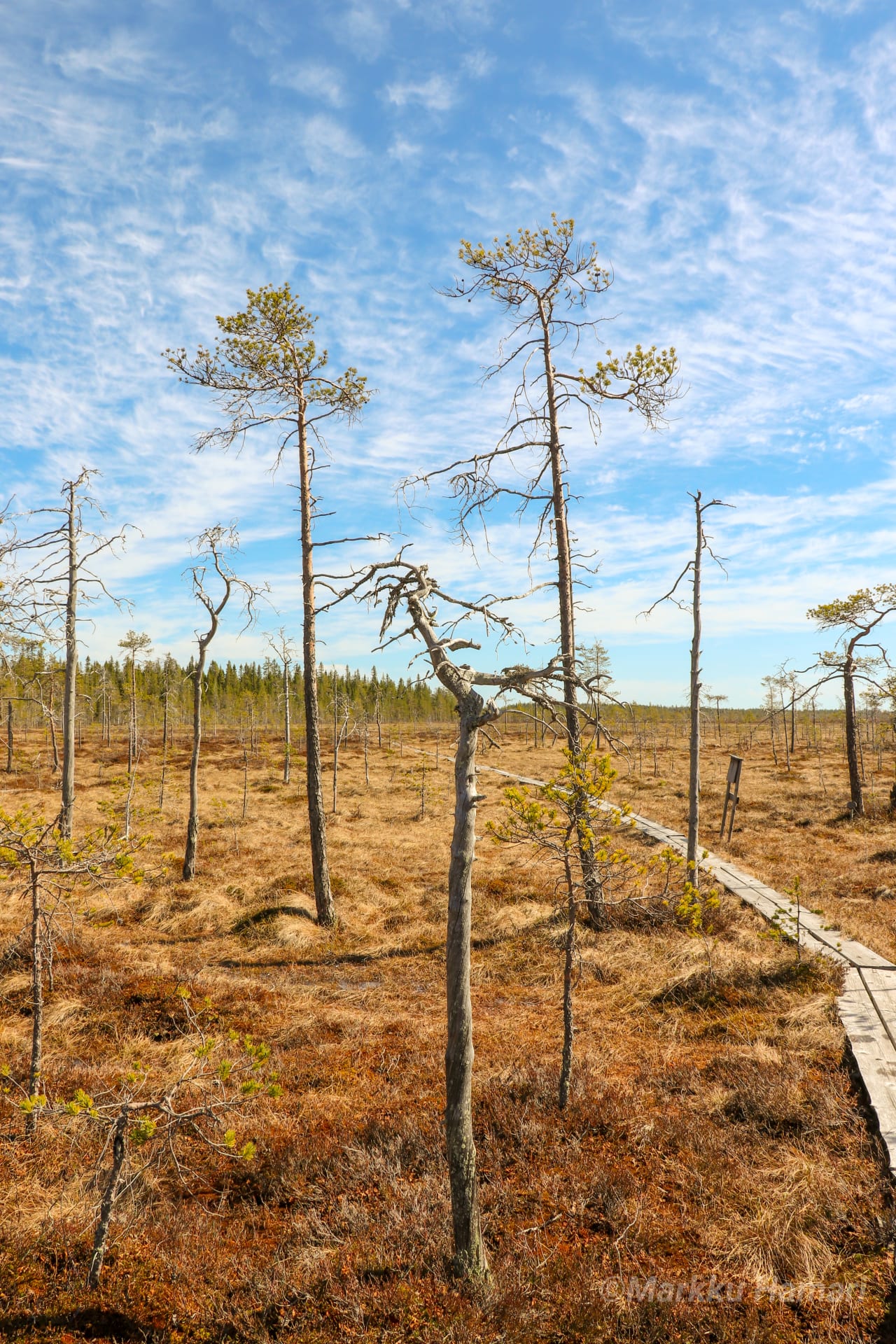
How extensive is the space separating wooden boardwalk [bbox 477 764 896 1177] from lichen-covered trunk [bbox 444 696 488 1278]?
1.04ft

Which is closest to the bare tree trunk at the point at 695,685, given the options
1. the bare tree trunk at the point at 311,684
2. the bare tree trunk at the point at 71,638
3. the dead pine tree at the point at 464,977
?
the bare tree trunk at the point at 311,684

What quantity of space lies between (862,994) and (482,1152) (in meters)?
5.78

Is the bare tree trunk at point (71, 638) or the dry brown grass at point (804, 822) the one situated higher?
the bare tree trunk at point (71, 638)

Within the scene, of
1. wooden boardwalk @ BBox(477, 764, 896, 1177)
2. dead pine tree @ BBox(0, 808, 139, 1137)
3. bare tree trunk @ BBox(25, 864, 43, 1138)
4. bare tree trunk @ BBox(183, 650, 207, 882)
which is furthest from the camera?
bare tree trunk @ BBox(183, 650, 207, 882)

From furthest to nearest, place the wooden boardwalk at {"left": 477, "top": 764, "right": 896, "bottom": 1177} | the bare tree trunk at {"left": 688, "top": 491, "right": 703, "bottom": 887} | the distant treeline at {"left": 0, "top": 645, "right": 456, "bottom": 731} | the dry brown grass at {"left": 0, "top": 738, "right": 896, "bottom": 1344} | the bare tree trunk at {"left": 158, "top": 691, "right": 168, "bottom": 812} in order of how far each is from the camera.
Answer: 1. the distant treeline at {"left": 0, "top": 645, "right": 456, "bottom": 731}
2. the bare tree trunk at {"left": 158, "top": 691, "right": 168, "bottom": 812}
3. the bare tree trunk at {"left": 688, "top": 491, "right": 703, "bottom": 887}
4. the wooden boardwalk at {"left": 477, "top": 764, "right": 896, "bottom": 1177}
5. the dry brown grass at {"left": 0, "top": 738, "right": 896, "bottom": 1344}

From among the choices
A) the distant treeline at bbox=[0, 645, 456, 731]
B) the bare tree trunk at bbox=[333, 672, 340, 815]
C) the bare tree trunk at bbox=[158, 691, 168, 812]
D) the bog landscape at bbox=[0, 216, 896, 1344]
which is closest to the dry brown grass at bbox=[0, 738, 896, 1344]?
the bog landscape at bbox=[0, 216, 896, 1344]

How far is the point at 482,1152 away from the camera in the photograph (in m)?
6.13

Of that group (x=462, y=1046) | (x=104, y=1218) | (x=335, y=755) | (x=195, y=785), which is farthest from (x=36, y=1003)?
(x=335, y=755)

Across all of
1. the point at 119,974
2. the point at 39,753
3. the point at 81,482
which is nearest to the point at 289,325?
the point at 81,482

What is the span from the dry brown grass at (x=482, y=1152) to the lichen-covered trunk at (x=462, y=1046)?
345 mm

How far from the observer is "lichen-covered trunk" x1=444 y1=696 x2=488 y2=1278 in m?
4.36

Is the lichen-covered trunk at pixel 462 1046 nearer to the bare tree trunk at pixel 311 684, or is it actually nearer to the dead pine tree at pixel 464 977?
the dead pine tree at pixel 464 977

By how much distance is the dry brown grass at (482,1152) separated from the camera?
4316 mm

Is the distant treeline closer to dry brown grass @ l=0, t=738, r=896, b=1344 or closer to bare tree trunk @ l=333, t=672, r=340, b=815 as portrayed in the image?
bare tree trunk @ l=333, t=672, r=340, b=815
